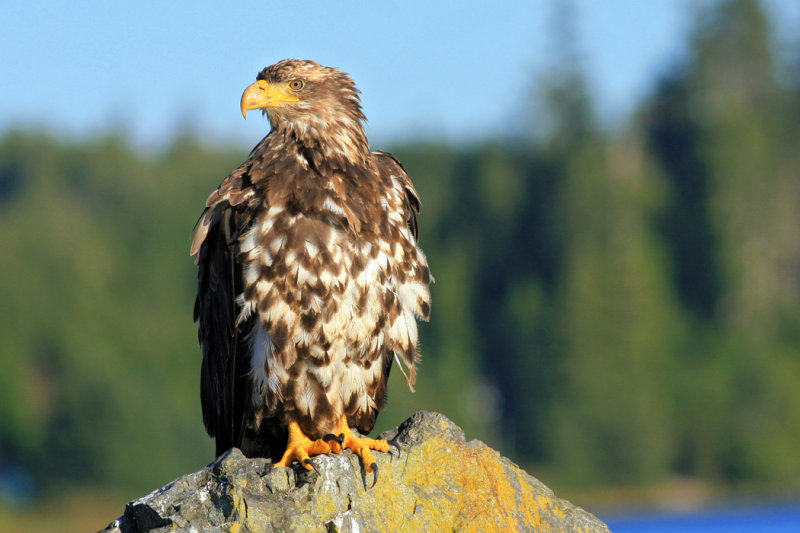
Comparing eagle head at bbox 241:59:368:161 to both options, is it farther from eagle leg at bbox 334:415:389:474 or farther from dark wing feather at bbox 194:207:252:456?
eagle leg at bbox 334:415:389:474

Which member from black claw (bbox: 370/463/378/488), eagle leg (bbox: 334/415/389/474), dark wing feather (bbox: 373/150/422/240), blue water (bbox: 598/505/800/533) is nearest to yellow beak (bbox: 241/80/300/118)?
dark wing feather (bbox: 373/150/422/240)

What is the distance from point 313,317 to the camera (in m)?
6.38

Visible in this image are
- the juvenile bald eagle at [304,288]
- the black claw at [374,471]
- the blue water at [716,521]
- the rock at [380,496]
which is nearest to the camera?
the rock at [380,496]

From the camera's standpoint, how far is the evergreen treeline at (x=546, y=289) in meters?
46.2

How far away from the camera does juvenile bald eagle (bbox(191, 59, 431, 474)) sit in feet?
21.0

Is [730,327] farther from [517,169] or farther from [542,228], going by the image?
[517,169]

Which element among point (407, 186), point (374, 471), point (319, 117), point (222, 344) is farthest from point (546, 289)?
point (374, 471)

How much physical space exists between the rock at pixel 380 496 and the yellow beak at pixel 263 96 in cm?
198

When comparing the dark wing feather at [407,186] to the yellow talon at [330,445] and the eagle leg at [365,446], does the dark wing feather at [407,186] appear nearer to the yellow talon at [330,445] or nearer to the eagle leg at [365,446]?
the yellow talon at [330,445]

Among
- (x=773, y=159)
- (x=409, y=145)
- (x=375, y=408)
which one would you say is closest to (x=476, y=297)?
(x=409, y=145)

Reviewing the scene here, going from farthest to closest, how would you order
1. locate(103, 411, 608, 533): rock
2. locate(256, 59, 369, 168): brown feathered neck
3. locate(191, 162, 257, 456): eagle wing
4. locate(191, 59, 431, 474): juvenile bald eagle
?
locate(256, 59, 369, 168): brown feathered neck → locate(191, 162, 257, 456): eagle wing → locate(191, 59, 431, 474): juvenile bald eagle → locate(103, 411, 608, 533): rock

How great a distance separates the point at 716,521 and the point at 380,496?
30721 millimetres

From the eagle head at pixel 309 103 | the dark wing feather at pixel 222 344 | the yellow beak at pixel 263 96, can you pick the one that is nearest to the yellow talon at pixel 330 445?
the dark wing feather at pixel 222 344

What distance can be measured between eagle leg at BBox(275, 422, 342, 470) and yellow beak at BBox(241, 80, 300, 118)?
1.73m
